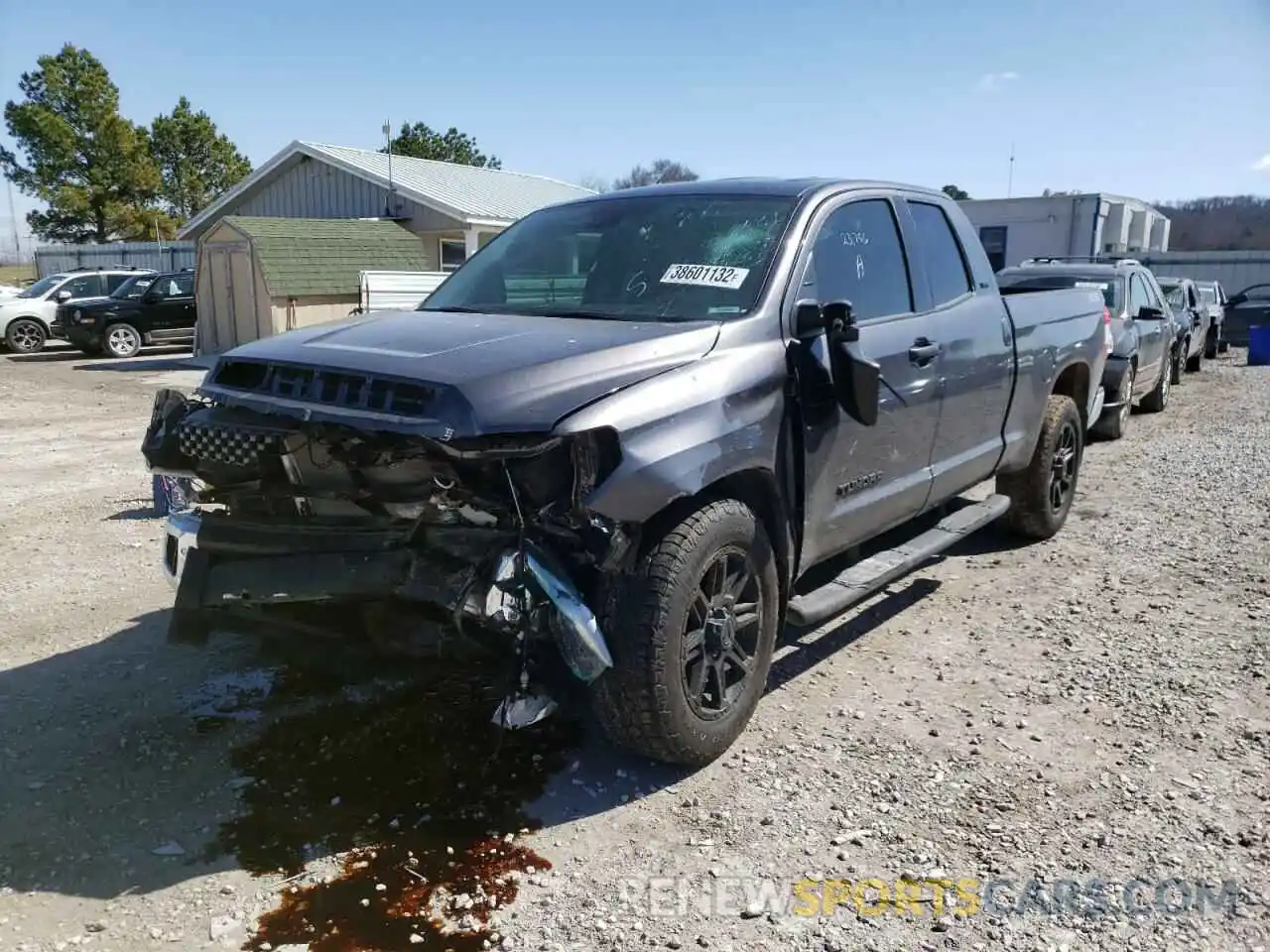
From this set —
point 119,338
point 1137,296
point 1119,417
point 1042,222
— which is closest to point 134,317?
point 119,338

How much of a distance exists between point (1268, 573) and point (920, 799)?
3669mm

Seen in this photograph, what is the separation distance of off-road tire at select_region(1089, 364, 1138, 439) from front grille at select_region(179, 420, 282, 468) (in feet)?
29.3

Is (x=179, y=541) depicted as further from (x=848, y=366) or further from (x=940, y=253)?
(x=940, y=253)

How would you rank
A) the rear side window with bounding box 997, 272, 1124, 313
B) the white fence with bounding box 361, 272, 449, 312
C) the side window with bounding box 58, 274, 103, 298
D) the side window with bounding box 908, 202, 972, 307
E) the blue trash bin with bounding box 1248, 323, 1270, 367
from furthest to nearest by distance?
1. the side window with bounding box 58, 274, 103, 298
2. the blue trash bin with bounding box 1248, 323, 1270, 367
3. the white fence with bounding box 361, 272, 449, 312
4. the rear side window with bounding box 997, 272, 1124, 313
5. the side window with bounding box 908, 202, 972, 307

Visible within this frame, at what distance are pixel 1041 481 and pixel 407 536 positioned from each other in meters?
4.46

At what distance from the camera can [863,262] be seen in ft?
14.6

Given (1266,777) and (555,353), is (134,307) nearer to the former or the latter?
(555,353)

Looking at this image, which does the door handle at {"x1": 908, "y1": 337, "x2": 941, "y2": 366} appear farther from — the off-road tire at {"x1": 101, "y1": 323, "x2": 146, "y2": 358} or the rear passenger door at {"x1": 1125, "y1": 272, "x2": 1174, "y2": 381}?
the off-road tire at {"x1": 101, "y1": 323, "x2": 146, "y2": 358}

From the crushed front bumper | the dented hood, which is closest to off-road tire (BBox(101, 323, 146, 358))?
the dented hood

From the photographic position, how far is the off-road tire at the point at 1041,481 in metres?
6.21

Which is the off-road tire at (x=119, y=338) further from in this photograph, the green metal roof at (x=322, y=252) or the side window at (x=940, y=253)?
the side window at (x=940, y=253)

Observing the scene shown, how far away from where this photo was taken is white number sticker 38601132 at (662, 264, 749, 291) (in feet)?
12.8

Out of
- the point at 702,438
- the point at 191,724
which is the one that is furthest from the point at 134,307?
the point at 702,438

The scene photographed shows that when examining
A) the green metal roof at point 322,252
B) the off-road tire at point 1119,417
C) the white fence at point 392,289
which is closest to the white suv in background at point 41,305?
the green metal roof at point 322,252
